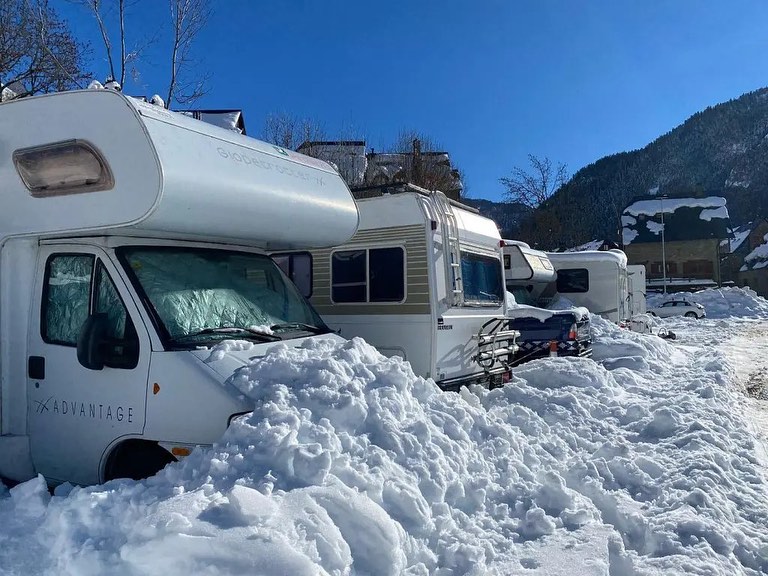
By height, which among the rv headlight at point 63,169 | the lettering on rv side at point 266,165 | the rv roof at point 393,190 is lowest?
the rv headlight at point 63,169

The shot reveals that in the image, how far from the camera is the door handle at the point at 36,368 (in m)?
4.49

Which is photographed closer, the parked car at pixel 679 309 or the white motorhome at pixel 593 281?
the white motorhome at pixel 593 281

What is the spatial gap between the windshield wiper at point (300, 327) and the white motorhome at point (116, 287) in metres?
0.04

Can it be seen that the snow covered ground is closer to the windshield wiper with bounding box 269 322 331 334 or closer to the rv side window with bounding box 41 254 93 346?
the windshield wiper with bounding box 269 322 331 334

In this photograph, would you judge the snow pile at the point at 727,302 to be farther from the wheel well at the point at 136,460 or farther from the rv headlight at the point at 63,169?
the rv headlight at the point at 63,169

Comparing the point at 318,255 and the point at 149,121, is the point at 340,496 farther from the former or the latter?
the point at 318,255

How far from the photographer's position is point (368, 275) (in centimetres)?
773

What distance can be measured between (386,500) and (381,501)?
0.07 meters

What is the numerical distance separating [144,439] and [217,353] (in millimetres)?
676

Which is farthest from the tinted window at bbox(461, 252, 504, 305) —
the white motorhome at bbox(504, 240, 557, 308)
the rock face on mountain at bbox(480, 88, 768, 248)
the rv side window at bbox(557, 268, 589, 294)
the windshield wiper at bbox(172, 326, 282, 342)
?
the rock face on mountain at bbox(480, 88, 768, 248)

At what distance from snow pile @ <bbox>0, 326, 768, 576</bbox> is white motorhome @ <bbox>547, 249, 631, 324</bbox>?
12.9 m

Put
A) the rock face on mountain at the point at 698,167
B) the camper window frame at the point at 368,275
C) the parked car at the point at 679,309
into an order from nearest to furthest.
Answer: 1. the camper window frame at the point at 368,275
2. the parked car at the point at 679,309
3. the rock face on mountain at the point at 698,167

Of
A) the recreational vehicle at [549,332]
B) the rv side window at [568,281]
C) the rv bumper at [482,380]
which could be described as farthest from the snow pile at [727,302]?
the rv bumper at [482,380]

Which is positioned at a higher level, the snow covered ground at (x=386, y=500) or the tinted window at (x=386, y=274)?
the tinted window at (x=386, y=274)
